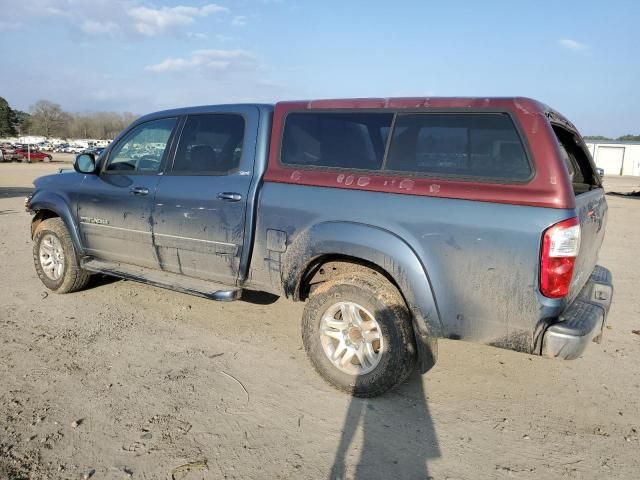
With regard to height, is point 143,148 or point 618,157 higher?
point 618,157

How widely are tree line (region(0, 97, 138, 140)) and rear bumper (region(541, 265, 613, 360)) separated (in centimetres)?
11137

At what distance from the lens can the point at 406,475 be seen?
2576 millimetres

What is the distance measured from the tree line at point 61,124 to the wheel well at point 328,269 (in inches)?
4335

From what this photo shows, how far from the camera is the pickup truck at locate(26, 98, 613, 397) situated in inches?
109

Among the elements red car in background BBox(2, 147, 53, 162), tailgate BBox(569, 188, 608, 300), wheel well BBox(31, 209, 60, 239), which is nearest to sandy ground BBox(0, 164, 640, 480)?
tailgate BBox(569, 188, 608, 300)

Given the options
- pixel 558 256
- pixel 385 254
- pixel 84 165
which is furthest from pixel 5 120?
pixel 558 256

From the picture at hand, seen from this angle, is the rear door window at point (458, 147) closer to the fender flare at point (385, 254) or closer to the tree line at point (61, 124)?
the fender flare at point (385, 254)

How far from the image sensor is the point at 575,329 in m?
2.74

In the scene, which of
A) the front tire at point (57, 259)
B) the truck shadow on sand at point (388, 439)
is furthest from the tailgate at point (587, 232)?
the front tire at point (57, 259)

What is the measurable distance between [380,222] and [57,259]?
392cm

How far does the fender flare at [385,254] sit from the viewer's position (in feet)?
9.96

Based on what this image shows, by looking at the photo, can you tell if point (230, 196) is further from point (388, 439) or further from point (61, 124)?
point (61, 124)

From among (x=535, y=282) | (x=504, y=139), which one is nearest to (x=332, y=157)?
(x=504, y=139)

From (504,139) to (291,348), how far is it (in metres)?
2.38
